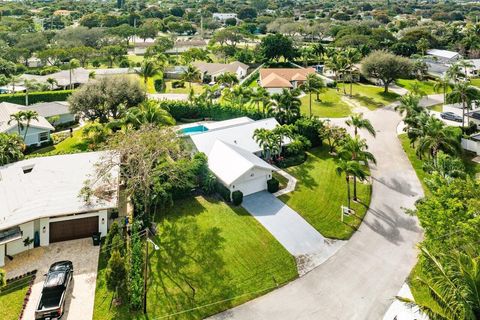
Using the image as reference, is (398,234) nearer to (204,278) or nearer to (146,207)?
(204,278)

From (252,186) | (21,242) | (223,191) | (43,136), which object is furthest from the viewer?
(43,136)

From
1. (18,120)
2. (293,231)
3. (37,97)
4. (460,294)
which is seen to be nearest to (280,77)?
(37,97)

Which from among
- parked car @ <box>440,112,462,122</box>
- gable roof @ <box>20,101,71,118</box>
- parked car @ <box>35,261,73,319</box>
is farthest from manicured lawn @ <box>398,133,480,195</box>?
gable roof @ <box>20,101,71,118</box>

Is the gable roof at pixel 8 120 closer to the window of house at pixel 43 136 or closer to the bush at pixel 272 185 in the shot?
the window of house at pixel 43 136

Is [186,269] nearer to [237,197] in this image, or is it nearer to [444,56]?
[237,197]

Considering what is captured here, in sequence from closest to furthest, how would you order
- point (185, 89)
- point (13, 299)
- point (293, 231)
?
point (13, 299) → point (293, 231) → point (185, 89)

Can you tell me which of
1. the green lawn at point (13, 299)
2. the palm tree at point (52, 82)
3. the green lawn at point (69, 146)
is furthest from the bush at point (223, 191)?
the palm tree at point (52, 82)

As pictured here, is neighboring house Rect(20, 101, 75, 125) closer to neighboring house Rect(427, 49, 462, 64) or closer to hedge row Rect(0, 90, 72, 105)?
hedge row Rect(0, 90, 72, 105)
